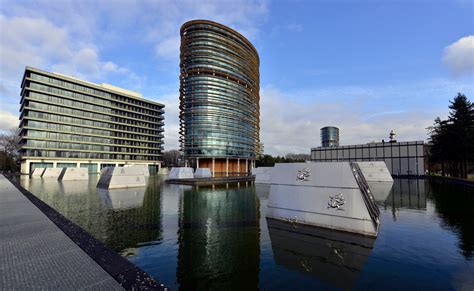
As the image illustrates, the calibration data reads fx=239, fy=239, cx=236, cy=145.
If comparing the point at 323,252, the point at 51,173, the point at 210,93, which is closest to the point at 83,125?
the point at 51,173

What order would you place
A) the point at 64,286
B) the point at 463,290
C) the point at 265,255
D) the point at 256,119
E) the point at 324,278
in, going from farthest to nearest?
the point at 256,119, the point at 265,255, the point at 324,278, the point at 463,290, the point at 64,286

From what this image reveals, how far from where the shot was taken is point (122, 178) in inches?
1282

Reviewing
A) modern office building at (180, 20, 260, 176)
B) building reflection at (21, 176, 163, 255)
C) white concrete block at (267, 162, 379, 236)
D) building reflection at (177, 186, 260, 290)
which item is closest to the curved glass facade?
modern office building at (180, 20, 260, 176)

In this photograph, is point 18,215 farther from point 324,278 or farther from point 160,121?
point 160,121

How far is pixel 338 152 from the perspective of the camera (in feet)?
244

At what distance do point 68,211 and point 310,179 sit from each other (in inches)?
632

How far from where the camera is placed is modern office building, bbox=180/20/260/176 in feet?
273

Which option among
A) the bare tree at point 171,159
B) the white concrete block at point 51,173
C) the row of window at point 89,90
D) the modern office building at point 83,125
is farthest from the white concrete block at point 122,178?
the bare tree at point 171,159

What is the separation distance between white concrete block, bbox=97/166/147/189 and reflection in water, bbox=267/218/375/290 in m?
26.1

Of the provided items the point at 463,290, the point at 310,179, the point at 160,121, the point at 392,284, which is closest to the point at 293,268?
the point at 392,284

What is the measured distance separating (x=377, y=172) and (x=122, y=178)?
4185cm

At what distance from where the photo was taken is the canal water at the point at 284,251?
272 inches

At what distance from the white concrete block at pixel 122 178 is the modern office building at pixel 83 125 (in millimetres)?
57958

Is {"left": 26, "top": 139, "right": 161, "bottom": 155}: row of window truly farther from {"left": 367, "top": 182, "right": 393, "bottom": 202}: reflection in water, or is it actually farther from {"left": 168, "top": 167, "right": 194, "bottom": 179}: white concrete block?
{"left": 367, "top": 182, "right": 393, "bottom": 202}: reflection in water
